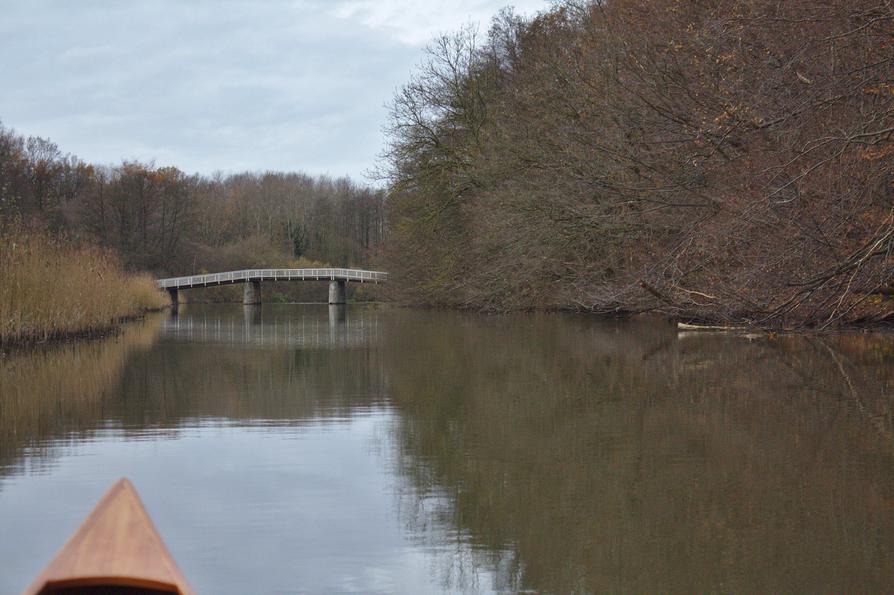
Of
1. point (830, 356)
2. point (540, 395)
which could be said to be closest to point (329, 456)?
point (540, 395)

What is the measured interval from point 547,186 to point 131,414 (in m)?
13.0

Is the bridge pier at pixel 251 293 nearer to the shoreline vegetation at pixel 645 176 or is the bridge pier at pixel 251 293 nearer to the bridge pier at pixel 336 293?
the bridge pier at pixel 336 293

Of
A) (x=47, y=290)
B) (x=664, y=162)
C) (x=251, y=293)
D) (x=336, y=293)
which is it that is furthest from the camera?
(x=251, y=293)

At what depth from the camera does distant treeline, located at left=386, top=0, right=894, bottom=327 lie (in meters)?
11.1

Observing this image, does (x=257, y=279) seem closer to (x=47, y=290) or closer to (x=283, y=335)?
(x=283, y=335)

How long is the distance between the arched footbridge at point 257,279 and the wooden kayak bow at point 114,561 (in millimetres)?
47370

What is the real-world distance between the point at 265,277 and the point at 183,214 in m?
11.0

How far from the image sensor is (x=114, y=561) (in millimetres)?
3041

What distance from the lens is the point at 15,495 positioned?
5.89 meters

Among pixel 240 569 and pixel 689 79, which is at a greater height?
pixel 689 79

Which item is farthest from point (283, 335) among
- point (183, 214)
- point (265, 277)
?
point (183, 214)

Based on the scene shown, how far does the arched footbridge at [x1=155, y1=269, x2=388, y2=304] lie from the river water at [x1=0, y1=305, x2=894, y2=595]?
126ft

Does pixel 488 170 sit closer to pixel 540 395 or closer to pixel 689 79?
pixel 689 79

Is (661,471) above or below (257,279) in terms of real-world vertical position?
below
